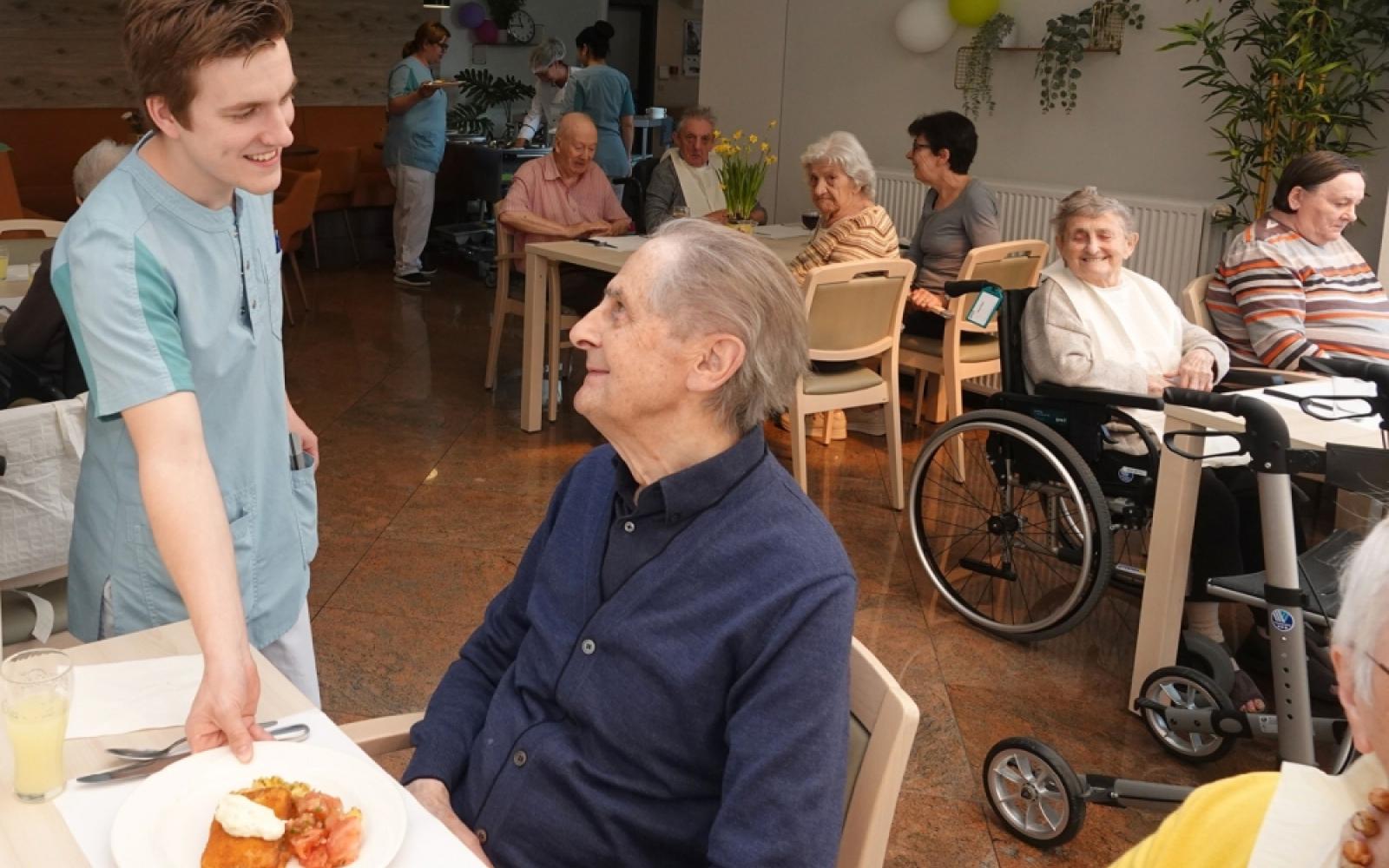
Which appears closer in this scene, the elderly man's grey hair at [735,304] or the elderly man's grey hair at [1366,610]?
the elderly man's grey hair at [1366,610]

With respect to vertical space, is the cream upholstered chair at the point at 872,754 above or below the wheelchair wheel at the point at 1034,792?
above

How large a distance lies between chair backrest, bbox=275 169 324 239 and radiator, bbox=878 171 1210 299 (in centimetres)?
355

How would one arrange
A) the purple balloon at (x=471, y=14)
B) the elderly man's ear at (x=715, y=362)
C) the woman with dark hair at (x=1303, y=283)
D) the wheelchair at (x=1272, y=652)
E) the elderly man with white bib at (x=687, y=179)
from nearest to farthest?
the elderly man's ear at (x=715, y=362) → the wheelchair at (x=1272, y=652) → the woman with dark hair at (x=1303, y=283) → the elderly man with white bib at (x=687, y=179) → the purple balloon at (x=471, y=14)

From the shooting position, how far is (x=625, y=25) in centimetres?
1359

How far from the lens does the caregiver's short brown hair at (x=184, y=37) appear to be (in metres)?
1.39

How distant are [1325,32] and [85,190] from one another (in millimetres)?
4104

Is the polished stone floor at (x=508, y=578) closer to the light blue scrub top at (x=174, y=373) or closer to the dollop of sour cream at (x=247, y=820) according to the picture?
the light blue scrub top at (x=174, y=373)

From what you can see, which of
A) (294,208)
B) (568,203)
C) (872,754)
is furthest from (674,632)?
(294,208)

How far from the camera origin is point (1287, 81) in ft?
16.1

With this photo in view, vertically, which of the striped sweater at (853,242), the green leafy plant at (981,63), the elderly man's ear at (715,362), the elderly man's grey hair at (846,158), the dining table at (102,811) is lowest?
the dining table at (102,811)

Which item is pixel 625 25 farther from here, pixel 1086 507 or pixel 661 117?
pixel 1086 507

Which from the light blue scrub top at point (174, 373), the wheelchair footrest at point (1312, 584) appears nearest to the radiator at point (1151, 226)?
the wheelchair footrest at point (1312, 584)

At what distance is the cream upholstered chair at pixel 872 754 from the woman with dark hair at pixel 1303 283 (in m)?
2.79

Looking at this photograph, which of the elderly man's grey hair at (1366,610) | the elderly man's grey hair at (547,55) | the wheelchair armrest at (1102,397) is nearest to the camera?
the elderly man's grey hair at (1366,610)
